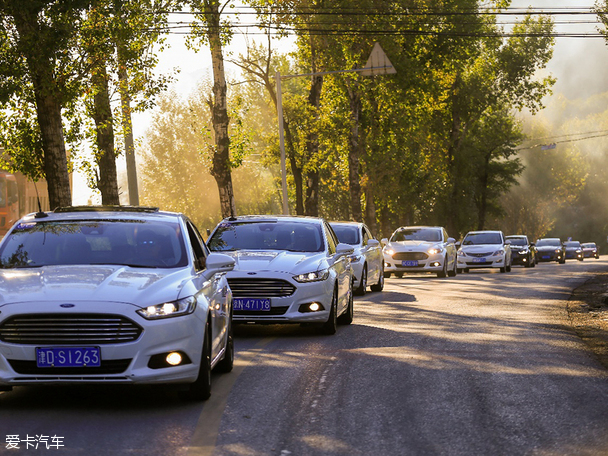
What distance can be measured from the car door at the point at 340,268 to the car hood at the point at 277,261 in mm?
353

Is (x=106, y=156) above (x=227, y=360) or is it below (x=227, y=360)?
above

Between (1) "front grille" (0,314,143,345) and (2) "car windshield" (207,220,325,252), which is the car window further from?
(1) "front grille" (0,314,143,345)

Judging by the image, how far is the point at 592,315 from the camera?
17219 millimetres

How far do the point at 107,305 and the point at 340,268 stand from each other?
7.44 meters

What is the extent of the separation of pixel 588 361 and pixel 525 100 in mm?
60693

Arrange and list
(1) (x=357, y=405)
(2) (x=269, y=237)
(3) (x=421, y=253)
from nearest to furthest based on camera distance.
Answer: (1) (x=357, y=405) < (2) (x=269, y=237) < (3) (x=421, y=253)

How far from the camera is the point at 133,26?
70.9ft

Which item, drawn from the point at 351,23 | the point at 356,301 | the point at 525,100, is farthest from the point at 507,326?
the point at 525,100

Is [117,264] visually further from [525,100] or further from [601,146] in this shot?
[601,146]

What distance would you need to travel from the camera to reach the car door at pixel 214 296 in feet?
28.5

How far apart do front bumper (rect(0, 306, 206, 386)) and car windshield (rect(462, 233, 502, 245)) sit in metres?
33.0

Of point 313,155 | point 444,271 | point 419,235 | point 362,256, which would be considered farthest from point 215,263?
point 313,155

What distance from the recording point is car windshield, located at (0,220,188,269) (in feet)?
28.5

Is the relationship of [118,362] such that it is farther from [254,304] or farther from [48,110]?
[48,110]
